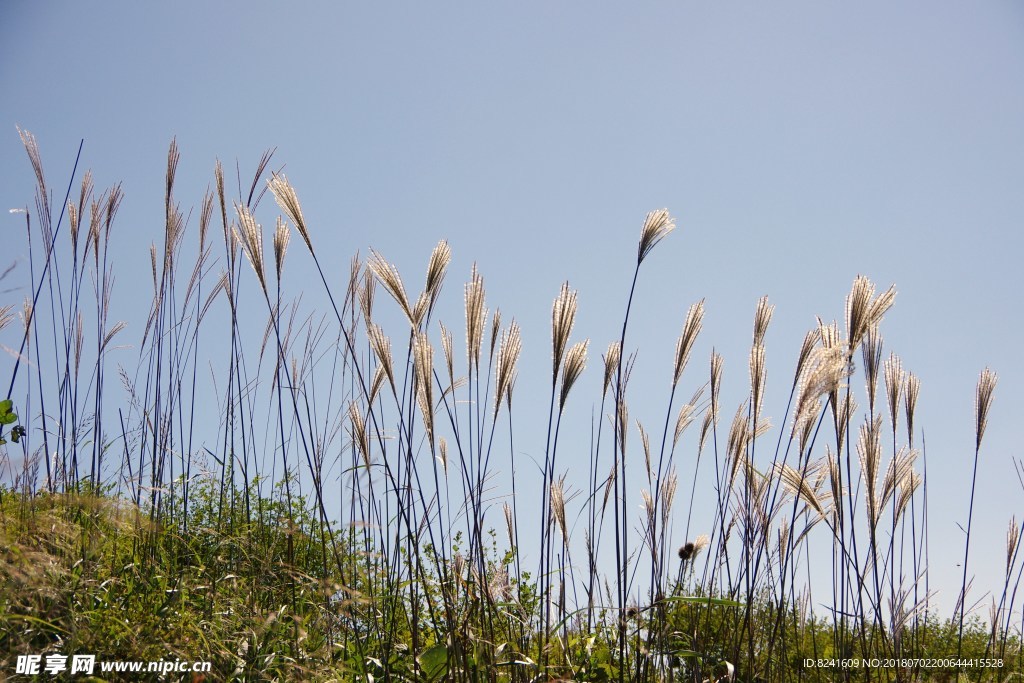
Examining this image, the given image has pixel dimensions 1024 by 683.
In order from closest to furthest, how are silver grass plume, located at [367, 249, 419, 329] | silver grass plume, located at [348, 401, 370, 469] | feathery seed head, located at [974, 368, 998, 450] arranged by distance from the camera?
silver grass plume, located at [367, 249, 419, 329], silver grass plume, located at [348, 401, 370, 469], feathery seed head, located at [974, 368, 998, 450]

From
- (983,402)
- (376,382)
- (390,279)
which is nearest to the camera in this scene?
(390,279)

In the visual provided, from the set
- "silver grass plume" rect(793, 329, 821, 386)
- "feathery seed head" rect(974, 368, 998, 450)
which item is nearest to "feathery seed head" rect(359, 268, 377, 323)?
"silver grass plume" rect(793, 329, 821, 386)

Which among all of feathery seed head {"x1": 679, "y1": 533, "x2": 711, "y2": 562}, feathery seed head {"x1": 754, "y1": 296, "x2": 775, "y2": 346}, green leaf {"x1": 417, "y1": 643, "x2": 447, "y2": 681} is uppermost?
feathery seed head {"x1": 754, "y1": 296, "x2": 775, "y2": 346}

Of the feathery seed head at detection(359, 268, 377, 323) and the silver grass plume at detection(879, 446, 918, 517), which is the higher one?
the feathery seed head at detection(359, 268, 377, 323)

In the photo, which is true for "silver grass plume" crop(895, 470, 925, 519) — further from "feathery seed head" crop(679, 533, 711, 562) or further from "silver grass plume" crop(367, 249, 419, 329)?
"silver grass plume" crop(367, 249, 419, 329)

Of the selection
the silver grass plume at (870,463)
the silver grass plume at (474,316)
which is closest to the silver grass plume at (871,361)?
the silver grass plume at (870,463)

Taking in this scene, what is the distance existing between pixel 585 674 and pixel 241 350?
1.76 m

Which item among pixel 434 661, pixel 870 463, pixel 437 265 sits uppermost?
pixel 437 265

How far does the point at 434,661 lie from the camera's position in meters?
2.26

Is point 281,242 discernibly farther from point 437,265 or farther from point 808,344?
point 808,344

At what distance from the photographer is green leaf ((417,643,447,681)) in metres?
2.24

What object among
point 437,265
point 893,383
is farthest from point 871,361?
point 437,265

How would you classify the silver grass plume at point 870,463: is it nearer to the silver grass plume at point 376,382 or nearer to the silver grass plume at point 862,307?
the silver grass plume at point 862,307

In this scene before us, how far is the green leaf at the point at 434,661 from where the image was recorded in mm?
2244
